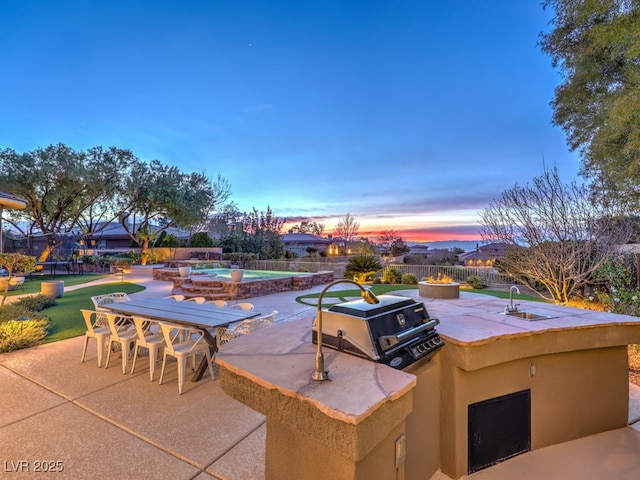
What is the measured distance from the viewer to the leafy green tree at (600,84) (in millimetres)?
5332

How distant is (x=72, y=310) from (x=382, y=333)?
8.96 meters

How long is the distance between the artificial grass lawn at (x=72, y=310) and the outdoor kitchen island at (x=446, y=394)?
5.59m

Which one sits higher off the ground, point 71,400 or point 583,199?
point 583,199

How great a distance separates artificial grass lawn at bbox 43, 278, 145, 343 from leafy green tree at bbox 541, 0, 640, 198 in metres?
10.8

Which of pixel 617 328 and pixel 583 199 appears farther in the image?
pixel 583 199

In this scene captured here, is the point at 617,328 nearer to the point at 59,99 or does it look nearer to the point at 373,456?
the point at 373,456

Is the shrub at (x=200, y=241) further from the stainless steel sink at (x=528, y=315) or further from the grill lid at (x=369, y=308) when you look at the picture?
the grill lid at (x=369, y=308)

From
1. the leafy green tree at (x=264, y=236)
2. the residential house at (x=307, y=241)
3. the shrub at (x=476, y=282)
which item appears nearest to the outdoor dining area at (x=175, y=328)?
the shrub at (x=476, y=282)

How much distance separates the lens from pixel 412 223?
3111 cm

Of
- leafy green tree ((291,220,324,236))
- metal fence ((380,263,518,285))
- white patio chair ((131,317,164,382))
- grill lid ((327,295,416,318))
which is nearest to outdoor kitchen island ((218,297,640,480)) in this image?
grill lid ((327,295,416,318))

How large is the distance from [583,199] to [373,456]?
7412 millimetres

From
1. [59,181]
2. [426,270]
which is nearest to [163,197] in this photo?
[59,181]

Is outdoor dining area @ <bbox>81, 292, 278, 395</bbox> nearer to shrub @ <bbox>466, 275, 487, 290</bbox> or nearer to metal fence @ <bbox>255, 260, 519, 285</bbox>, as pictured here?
shrub @ <bbox>466, 275, 487, 290</bbox>

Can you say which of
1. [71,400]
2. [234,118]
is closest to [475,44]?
[234,118]
